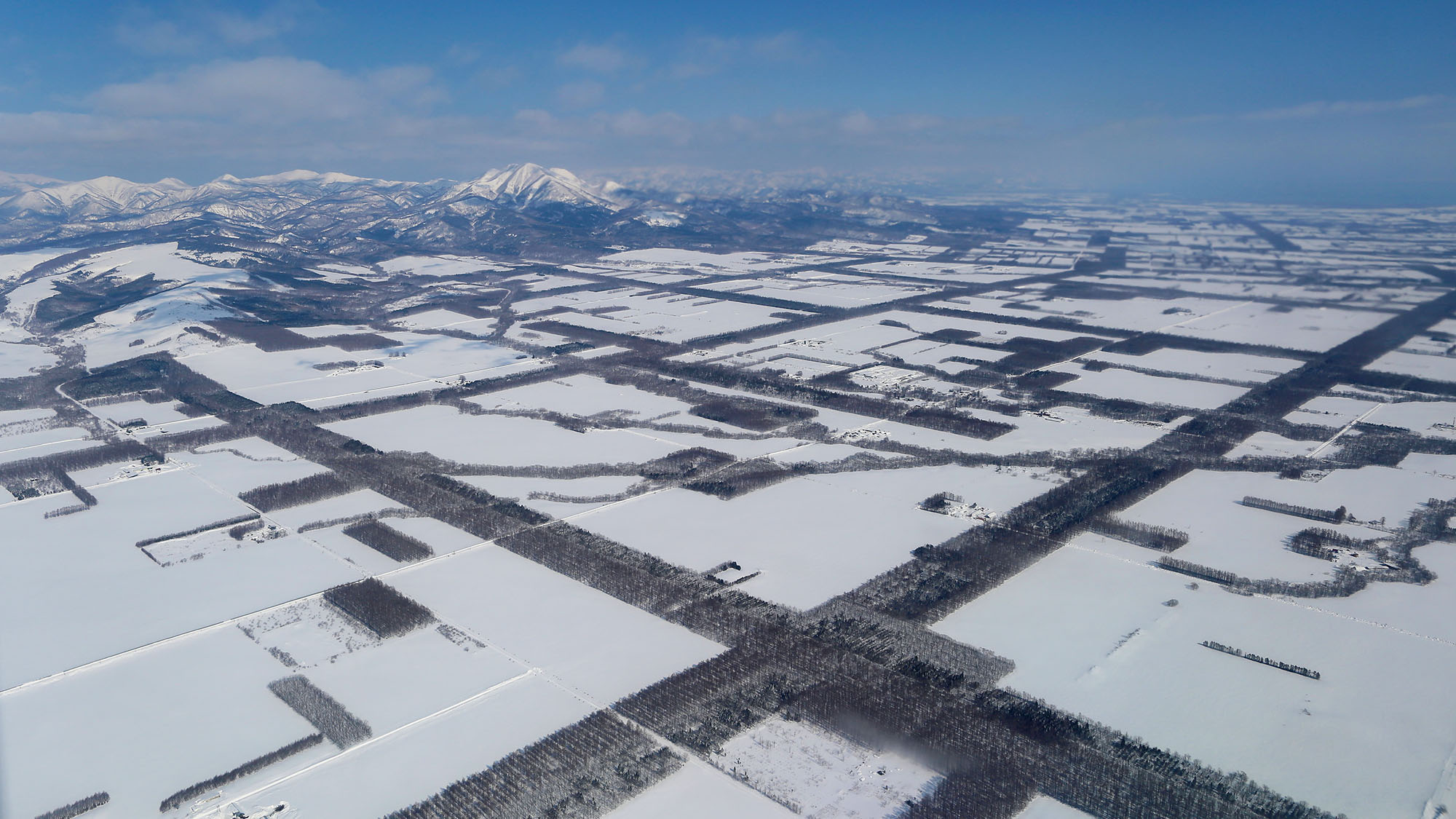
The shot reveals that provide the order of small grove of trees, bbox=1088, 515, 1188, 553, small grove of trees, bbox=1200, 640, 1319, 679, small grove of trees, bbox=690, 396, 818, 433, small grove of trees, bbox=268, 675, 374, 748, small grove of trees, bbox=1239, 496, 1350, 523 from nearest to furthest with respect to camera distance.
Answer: small grove of trees, bbox=268, 675, 374, 748 → small grove of trees, bbox=1200, 640, 1319, 679 → small grove of trees, bbox=1088, 515, 1188, 553 → small grove of trees, bbox=1239, 496, 1350, 523 → small grove of trees, bbox=690, 396, 818, 433

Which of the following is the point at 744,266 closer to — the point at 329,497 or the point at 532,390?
the point at 532,390

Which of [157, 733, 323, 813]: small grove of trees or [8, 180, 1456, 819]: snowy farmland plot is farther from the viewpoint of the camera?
[8, 180, 1456, 819]: snowy farmland plot

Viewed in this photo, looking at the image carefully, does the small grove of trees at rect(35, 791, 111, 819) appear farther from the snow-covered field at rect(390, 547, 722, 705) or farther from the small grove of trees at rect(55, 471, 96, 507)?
the small grove of trees at rect(55, 471, 96, 507)

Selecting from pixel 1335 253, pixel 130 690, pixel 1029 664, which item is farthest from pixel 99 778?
pixel 1335 253

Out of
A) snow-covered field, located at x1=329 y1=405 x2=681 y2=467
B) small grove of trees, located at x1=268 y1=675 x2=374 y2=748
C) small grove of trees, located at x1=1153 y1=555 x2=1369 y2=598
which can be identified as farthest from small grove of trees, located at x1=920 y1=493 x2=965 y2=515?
small grove of trees, located at x1=268 y1=675 x2=374 y2=748

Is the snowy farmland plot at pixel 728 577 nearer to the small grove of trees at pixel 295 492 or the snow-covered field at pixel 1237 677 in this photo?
the snow-covered field at pixel 1237 677

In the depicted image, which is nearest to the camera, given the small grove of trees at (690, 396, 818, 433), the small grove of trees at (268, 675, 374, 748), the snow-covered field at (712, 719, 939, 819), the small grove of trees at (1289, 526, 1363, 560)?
the snow-covered field at (712, 719, 939, 819)

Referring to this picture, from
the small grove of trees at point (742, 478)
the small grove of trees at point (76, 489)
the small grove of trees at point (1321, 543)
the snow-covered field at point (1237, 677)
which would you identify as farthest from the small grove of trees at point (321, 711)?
the small grove of trees at point (1321, 543)
